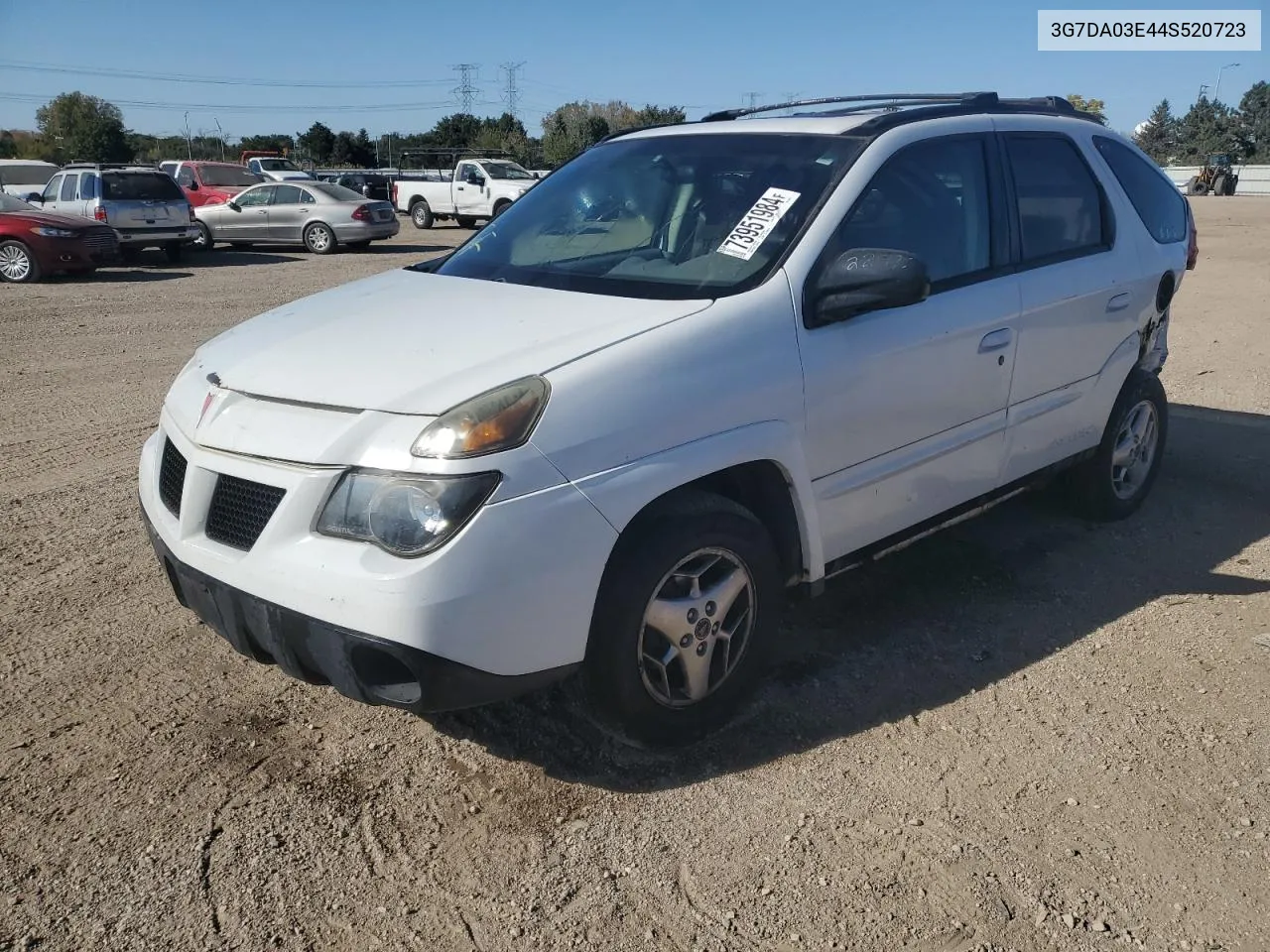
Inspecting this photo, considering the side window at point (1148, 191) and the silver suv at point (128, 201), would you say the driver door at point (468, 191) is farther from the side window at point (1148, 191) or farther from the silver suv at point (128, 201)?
the side window at point (1148, 191)

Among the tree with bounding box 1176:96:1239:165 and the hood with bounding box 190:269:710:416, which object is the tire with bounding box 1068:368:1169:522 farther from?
the tree with bounding box 1176:96:1239:165

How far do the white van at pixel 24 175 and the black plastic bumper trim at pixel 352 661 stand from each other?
22.2 meters

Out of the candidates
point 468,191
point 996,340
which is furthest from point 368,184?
point 996,340

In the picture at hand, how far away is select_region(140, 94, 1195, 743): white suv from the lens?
261 centimetres

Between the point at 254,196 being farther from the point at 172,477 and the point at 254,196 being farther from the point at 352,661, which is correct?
the point at 352,661

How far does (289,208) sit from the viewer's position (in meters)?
20.9

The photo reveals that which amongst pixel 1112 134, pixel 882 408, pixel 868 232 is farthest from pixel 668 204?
pixel 1112 134

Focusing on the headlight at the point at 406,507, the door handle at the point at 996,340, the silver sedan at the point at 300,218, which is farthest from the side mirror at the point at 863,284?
the silver sedan at the point at 300,218

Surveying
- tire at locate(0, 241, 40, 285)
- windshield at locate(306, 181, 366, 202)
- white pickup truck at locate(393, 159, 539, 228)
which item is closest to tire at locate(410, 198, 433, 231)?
white pickup truck at locate(393, 159, 539, 228)

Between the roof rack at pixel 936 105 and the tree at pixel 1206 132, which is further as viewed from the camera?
the tree at pixel 1206 132

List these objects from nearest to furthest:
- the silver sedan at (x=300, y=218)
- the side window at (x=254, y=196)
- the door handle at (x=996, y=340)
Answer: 1. the door handle at (x=996, y=340)
2. the silver sedan at (x=300, y=218)
3. the side window at (x=254, y=196)

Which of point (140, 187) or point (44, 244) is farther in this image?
point (140, 187)

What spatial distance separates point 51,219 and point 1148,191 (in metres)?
15.3

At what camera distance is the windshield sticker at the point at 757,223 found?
3367 millimetres
